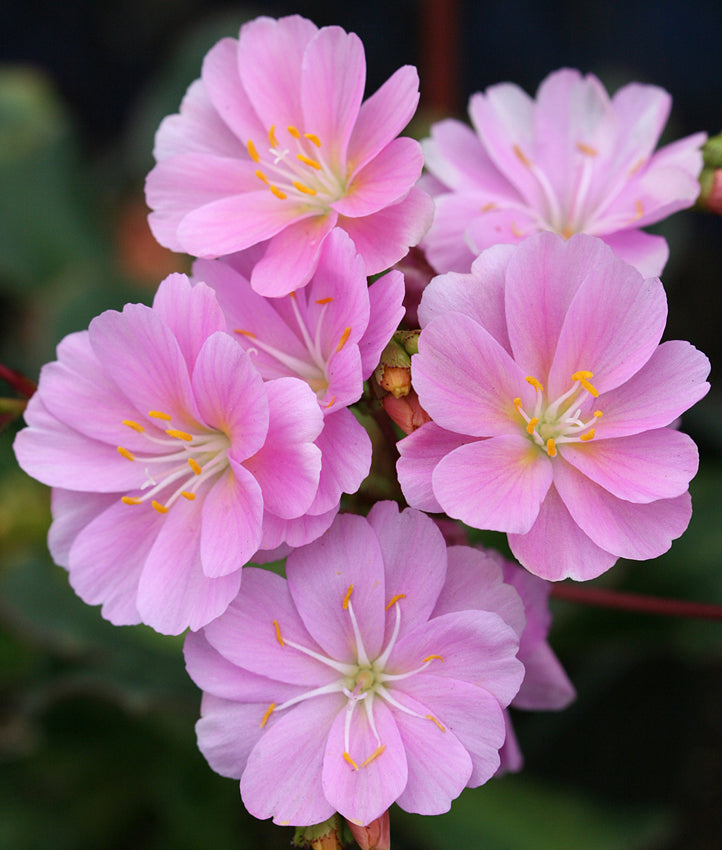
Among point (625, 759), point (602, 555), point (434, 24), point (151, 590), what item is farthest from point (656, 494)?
point (434, 24)

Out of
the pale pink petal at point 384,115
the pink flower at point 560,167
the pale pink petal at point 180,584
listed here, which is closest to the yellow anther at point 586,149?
the pink flower at point 560,167

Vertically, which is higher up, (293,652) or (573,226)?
(573,226)

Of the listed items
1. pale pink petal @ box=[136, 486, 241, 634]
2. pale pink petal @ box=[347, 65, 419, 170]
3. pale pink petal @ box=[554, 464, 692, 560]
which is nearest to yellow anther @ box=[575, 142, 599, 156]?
pale pink petal @ box=[347, 65, 419, 170]

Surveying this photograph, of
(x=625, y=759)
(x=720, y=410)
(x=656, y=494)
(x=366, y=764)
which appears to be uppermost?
(x=656, y=494)

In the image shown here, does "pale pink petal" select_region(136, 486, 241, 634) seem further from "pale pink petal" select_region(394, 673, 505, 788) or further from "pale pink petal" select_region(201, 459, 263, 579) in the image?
"pale pink petal" select_region(394, 673, 505, 788)

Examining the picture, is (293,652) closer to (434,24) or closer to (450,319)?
(450,319)
